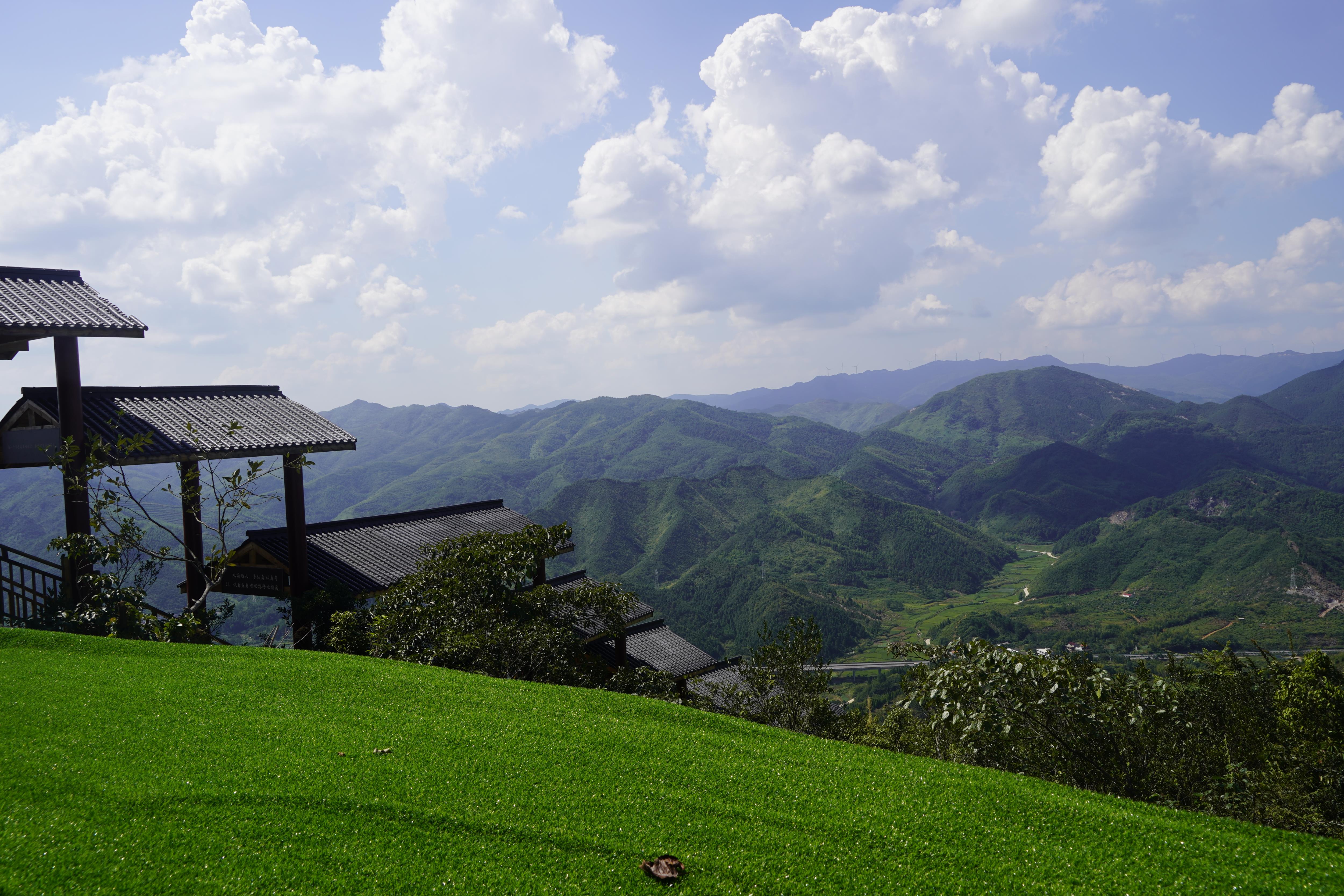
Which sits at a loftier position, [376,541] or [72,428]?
[72,428]

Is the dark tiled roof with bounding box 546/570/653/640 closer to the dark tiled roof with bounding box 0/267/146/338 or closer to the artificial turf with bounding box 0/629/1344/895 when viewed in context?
the artificial turf with bounding box 0/629/1344/895

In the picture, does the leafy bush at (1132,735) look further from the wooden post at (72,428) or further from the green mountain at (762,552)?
the green mountain at (762,552)

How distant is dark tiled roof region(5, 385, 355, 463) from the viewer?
48.1 ft

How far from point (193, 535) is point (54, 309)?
199 inches

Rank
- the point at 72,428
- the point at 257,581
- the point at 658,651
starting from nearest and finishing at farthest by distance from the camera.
→ 1. the point at 72,428
2. the point at 257,581
3. the point at 658,651

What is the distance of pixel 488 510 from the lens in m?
23.4

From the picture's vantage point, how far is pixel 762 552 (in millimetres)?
167500

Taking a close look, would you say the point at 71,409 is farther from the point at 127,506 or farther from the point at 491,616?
the point at 491,616

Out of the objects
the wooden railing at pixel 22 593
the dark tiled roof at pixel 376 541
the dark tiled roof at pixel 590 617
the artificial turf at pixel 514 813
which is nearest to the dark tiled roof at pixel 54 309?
the wooden railing at pixel 22 593

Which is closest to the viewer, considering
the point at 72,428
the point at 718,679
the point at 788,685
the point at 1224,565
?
the point at 72,428

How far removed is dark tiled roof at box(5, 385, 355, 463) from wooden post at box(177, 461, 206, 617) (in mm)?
471

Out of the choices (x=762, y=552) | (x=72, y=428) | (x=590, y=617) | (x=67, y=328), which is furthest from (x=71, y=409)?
(x=762, y=552)

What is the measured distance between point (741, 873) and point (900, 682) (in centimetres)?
632

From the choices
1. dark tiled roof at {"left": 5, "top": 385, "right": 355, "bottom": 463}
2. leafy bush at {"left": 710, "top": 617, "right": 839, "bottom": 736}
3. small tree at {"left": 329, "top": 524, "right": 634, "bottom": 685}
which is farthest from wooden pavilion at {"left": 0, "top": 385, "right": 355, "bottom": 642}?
leafy bush at {"left": 710, "top": 617, "right": 839, "bottom": 736}
